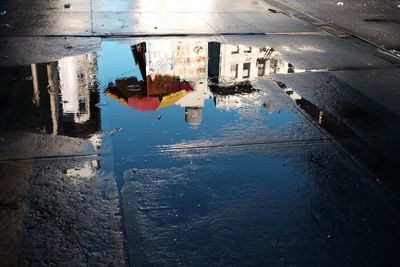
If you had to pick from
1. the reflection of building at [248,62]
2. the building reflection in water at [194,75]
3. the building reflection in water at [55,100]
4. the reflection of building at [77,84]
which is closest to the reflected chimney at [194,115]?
the building reflection in water at [194,75]

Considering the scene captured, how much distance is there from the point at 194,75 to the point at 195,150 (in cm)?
247

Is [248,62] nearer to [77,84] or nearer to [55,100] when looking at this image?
[77,84]

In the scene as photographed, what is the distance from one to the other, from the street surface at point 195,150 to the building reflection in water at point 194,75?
0.03 metres

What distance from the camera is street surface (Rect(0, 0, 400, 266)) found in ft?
11.8

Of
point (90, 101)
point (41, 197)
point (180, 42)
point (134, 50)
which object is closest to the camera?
point (41, 197)

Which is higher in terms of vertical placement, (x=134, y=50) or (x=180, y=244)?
(x=134, y=50)

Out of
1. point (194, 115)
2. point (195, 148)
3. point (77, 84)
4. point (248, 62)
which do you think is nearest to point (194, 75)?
point (248, 62)

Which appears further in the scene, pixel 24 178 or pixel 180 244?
pixel 24 178

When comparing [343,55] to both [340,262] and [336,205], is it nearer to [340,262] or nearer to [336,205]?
[336,205]

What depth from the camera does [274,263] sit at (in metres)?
3.41

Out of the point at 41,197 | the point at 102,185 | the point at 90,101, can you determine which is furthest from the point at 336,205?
the point at 90,101

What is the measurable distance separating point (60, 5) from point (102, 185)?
9.32 m

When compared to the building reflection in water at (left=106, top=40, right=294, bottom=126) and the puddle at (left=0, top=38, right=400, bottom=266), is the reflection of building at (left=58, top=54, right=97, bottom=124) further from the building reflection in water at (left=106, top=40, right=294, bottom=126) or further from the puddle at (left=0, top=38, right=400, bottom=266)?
the building reflection in water at (left=106, top=40, right=294, bottom=126)

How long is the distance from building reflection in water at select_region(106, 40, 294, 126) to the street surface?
3cm
